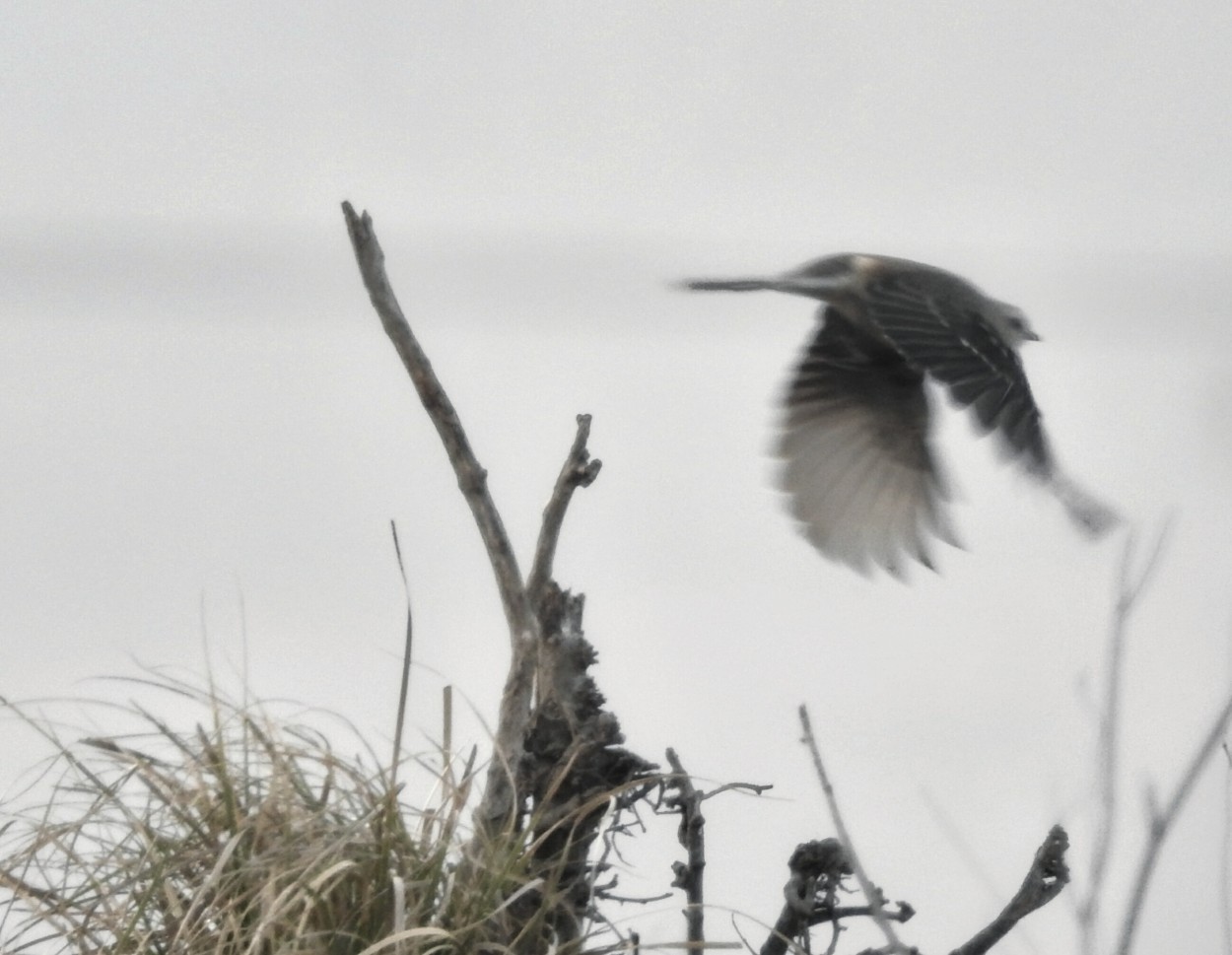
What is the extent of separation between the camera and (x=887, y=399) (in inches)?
139

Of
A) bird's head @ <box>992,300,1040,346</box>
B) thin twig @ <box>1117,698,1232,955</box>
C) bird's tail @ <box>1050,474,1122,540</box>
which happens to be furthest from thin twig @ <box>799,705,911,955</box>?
bird's head @ <box>992,300,1040,346</box>

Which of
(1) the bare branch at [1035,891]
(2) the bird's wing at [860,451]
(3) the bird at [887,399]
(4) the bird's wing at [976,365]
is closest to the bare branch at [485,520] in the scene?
(1) the bare branch at [1035,891]

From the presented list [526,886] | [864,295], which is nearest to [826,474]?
[864,295]

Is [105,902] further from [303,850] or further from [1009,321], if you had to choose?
[1009,321]

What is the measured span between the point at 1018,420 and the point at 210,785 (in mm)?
1475

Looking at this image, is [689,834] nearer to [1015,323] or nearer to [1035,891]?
[1035,891]

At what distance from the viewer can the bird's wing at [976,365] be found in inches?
112

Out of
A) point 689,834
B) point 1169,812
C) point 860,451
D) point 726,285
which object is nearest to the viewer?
point 1169,812

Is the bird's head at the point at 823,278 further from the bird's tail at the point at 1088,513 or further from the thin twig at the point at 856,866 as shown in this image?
the thin twig at the point at 856,866

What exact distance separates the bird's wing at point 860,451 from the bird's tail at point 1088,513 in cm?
68

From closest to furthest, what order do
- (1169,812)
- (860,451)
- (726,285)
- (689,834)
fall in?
(1169,812) → (689,834) → (726,285) → (860,451)

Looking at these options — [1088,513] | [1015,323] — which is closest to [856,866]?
[1088,513]

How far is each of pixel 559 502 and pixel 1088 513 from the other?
3.08 ft

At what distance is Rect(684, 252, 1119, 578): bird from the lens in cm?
286
